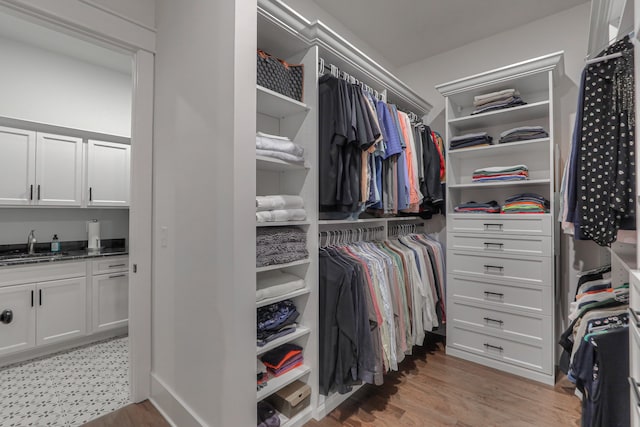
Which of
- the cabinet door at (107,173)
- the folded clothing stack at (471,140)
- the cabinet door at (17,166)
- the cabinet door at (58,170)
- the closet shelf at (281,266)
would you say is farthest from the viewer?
the cabinet door at (107,173)

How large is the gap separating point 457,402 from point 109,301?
313 cm

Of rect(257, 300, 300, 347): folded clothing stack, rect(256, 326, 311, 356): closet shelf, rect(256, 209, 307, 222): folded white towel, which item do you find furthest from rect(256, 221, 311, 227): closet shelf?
rect(256, 326, 311, 356): closet shelf

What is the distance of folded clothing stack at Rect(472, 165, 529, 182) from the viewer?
233cm

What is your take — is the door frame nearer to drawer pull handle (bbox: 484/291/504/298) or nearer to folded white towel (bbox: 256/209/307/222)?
folded white towel (bbox: 256/209/307/222)

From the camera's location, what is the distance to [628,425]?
40.9 inches

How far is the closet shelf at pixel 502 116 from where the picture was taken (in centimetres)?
230

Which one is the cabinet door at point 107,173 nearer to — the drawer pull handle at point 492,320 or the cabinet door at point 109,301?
the cabinet door at point 109,301

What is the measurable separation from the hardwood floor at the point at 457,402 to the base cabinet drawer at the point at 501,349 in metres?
0.12

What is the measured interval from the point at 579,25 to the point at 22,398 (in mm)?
4883

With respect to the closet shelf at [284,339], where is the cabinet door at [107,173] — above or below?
above

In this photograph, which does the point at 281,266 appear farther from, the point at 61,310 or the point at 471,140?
the point at 61,310

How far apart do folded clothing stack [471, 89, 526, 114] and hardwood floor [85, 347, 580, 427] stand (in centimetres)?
208

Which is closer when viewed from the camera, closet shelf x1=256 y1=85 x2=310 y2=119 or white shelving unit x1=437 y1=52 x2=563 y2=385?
closet shelf x1=256 y1=85 x2=310 y2=119

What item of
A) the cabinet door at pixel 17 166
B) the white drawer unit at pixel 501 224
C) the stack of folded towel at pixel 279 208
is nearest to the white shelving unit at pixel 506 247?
the white drawer unit at pixel 501 224
